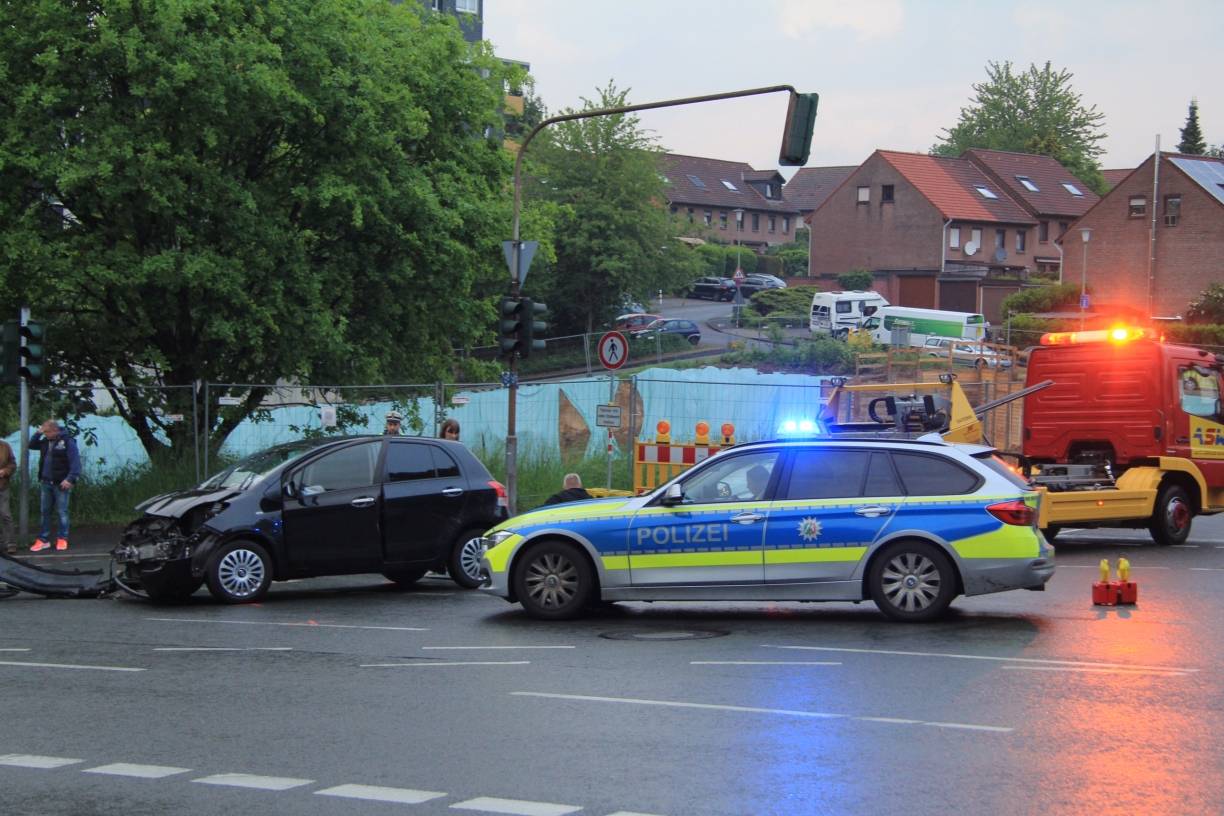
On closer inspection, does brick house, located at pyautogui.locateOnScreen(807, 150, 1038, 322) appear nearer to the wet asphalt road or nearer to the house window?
the house window

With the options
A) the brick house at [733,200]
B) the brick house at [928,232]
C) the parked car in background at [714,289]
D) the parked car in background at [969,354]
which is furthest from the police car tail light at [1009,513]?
the brick house at [733,200]

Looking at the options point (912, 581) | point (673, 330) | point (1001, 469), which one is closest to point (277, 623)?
point (912, 581)

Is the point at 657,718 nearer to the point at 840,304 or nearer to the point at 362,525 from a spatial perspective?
the point at 362,525

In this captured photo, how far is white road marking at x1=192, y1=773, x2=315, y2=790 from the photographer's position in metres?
7.17

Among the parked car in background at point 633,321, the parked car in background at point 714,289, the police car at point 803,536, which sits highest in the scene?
the parked car in background at point 714,289

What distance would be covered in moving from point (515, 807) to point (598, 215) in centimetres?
5992

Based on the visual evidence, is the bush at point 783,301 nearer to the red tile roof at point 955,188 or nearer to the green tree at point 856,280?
the green tree at point 856,280

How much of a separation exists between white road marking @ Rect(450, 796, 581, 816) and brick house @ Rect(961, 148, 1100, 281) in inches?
3298

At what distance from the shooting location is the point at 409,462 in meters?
16.0

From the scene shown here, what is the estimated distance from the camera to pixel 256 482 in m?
15.2

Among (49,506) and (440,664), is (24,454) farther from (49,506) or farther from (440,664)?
(440,664)

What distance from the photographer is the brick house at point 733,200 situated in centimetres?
10862

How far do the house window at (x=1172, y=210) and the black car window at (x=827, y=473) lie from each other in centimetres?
6220

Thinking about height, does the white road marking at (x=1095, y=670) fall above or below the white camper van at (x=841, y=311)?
below
